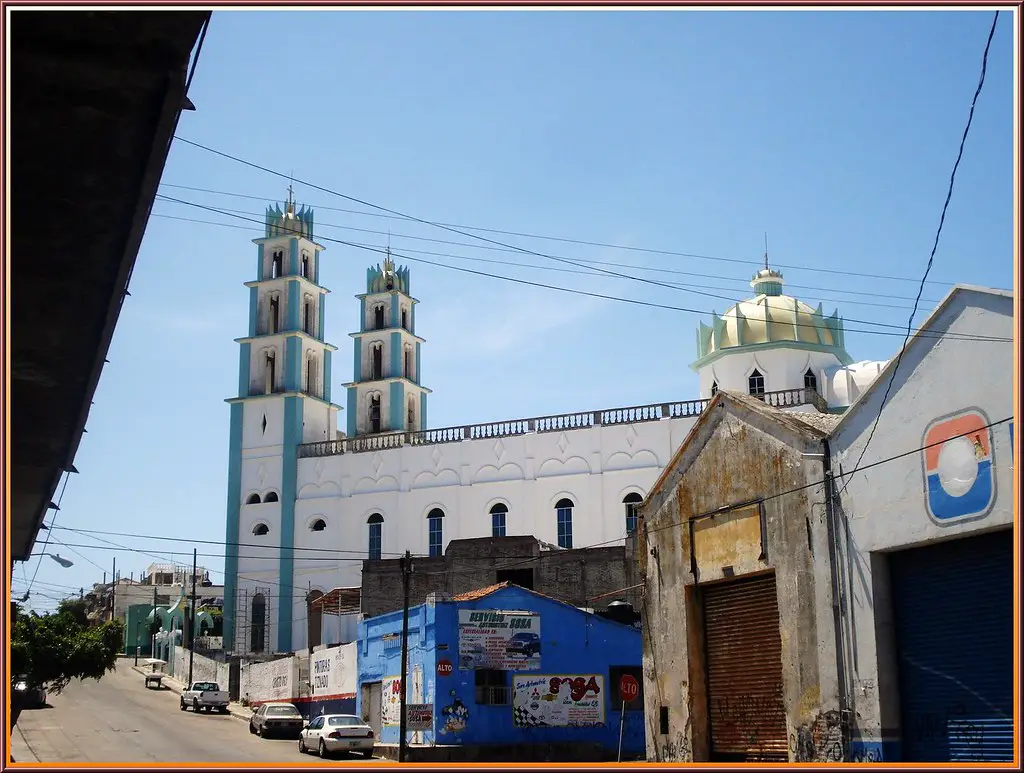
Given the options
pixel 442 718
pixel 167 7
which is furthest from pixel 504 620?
pixel 167 7

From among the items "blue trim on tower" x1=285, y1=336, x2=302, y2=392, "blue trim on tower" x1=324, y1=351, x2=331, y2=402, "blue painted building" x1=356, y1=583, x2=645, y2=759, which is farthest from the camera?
"blue trim on tower" x1=324, y1=351, x2=331, y2=402

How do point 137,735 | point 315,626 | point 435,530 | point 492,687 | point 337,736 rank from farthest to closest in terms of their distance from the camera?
point 435,530 < point 315,626 < point 492,687 < point 137,735 < point 337,736

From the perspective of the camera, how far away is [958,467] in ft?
43.4

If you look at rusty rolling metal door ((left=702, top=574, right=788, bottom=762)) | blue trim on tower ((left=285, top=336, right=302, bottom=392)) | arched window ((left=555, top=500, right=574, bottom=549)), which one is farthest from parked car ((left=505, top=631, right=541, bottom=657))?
blue trim on tower ((left=285, top=336, right=302, bottom=392))

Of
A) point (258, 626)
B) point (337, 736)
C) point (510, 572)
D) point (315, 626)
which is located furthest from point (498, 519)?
point (337, 736)

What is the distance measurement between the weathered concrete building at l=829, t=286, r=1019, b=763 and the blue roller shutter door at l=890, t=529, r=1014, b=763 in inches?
0.6

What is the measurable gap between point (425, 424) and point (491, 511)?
509 inches

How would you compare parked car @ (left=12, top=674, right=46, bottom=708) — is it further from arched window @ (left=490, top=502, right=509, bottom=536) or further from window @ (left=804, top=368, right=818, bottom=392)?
window @ (left=804, top=368, right=818, bottom=392)

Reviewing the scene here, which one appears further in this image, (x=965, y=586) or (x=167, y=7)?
(x=965, y=586)

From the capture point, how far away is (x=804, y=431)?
Answer: 615 inches

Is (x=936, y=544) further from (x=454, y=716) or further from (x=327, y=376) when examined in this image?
(x=327, y=376)

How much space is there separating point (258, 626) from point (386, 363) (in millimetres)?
15081

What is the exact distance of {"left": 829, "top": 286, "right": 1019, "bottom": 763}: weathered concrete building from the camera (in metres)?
12.7

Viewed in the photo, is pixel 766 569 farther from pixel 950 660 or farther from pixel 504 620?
pixel 504 620
